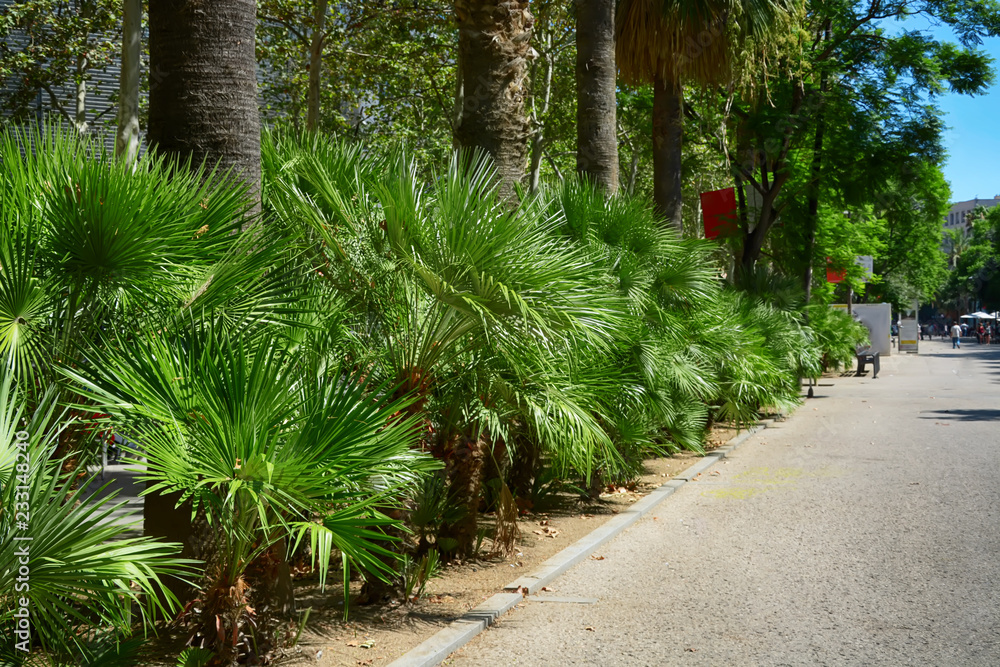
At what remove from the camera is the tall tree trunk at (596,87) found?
1186 centimetres

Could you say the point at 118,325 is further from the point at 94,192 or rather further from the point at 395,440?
the point at 395,440

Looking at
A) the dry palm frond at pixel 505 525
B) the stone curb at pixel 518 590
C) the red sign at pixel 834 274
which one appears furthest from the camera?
the red sign at pixel 834 274

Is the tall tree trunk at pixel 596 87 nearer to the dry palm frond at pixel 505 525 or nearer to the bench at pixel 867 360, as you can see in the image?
the dry palm frond at pixel 505 525

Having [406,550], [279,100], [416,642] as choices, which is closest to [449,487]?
[406,550]

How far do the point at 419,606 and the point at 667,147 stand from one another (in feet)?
36.9

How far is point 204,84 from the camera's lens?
5.63 m

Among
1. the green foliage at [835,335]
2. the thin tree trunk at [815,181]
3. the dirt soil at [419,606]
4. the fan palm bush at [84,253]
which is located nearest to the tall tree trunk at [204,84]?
the fan palm bush at [84,253]

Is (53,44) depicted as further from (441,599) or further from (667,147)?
(441,599)

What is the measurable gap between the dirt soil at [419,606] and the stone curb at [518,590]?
0.29 ft

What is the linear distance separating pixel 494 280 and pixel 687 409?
23.8 ft

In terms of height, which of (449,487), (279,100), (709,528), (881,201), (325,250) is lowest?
(709,528)

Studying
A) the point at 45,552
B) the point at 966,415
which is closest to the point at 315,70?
the point at 966,415

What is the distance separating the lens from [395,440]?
14.0 ft

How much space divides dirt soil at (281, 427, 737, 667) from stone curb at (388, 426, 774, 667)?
0.09 meters
